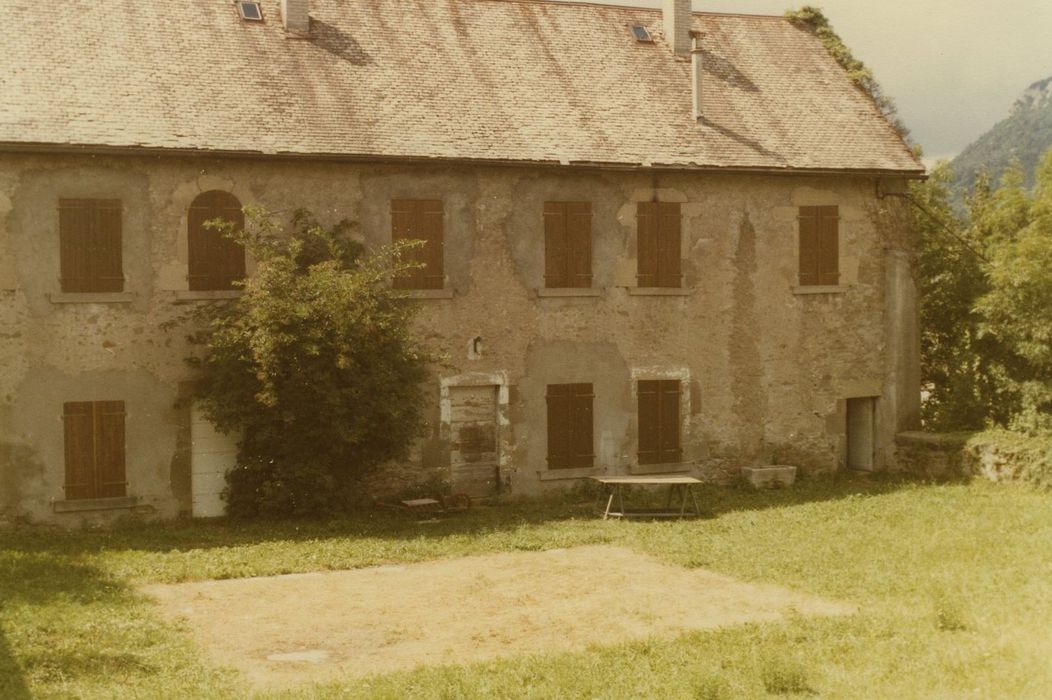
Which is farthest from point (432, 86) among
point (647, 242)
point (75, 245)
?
point (75, 245)

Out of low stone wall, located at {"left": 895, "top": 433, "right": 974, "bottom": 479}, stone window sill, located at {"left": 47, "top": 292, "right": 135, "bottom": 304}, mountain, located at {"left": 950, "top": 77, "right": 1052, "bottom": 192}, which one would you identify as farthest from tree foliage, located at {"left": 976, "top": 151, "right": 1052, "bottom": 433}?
mountain, located at {"left": 950, "top": 77, "right": 1052, "bottom": 192}

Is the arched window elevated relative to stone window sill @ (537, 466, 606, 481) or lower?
elevated

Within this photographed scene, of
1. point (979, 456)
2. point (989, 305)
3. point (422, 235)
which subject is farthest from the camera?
point (989, 305)

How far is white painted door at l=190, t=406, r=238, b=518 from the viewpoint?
16.2m

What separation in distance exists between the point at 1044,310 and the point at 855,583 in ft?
29.1

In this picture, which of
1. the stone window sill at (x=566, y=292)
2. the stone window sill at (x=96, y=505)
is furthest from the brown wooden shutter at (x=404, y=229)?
the stone window sill at (x=96, y=505)

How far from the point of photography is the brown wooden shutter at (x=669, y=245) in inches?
739

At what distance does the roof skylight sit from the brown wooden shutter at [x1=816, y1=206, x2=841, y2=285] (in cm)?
471

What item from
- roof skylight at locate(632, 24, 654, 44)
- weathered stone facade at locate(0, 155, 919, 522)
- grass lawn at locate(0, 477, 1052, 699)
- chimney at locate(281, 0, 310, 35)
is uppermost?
roof skylight at locate(632, 24, 654, 44)

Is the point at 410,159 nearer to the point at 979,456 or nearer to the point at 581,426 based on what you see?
the point at 581,426

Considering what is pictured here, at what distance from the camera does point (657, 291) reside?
18688 millimetres

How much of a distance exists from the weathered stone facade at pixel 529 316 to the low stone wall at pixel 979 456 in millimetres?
573

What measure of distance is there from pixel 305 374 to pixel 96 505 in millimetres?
3484

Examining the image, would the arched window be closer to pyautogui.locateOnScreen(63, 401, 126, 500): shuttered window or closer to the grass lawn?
pyautogui.locateOnScreen(63, 401, 126, 500): shuttered window
